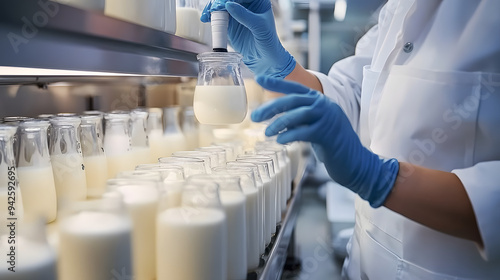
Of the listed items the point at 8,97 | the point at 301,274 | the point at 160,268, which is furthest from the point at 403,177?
the point at 301,274

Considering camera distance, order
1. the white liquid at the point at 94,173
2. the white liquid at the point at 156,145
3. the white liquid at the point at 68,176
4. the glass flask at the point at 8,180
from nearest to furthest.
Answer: the glass flask at the point at 8,180, the white liquid at the point at 68,176, the white liquid at the point at 94,173, the white liquid at the point at 156,145

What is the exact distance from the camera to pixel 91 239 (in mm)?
664

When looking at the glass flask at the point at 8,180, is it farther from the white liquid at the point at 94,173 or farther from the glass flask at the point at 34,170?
the white liquid at the point at 94,173

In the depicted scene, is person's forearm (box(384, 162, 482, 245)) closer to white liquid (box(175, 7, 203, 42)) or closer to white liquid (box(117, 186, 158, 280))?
white liquid (box(117, 186, 158, 280))

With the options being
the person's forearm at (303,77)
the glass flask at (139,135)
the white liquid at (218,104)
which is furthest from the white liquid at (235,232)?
the person's forearm at (303,77)

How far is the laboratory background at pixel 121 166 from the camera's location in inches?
24.2

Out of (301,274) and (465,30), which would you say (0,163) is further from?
(301,274)

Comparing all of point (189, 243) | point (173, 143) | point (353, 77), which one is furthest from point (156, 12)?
point (353, 77)

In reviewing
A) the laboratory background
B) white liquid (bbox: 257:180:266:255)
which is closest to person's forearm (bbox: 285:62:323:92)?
the laboratory background

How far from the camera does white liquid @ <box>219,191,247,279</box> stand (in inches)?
34.3

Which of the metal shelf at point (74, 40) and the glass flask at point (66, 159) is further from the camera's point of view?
the glass flask at point (66, 159)

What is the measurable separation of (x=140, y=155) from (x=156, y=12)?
492 millimetres

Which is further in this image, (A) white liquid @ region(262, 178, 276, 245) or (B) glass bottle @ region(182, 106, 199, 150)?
(B) glass bottle @ region(182, 106, 199, 150)

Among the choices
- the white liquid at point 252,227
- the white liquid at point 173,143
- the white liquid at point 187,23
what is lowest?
the white liquid at point 252,227
